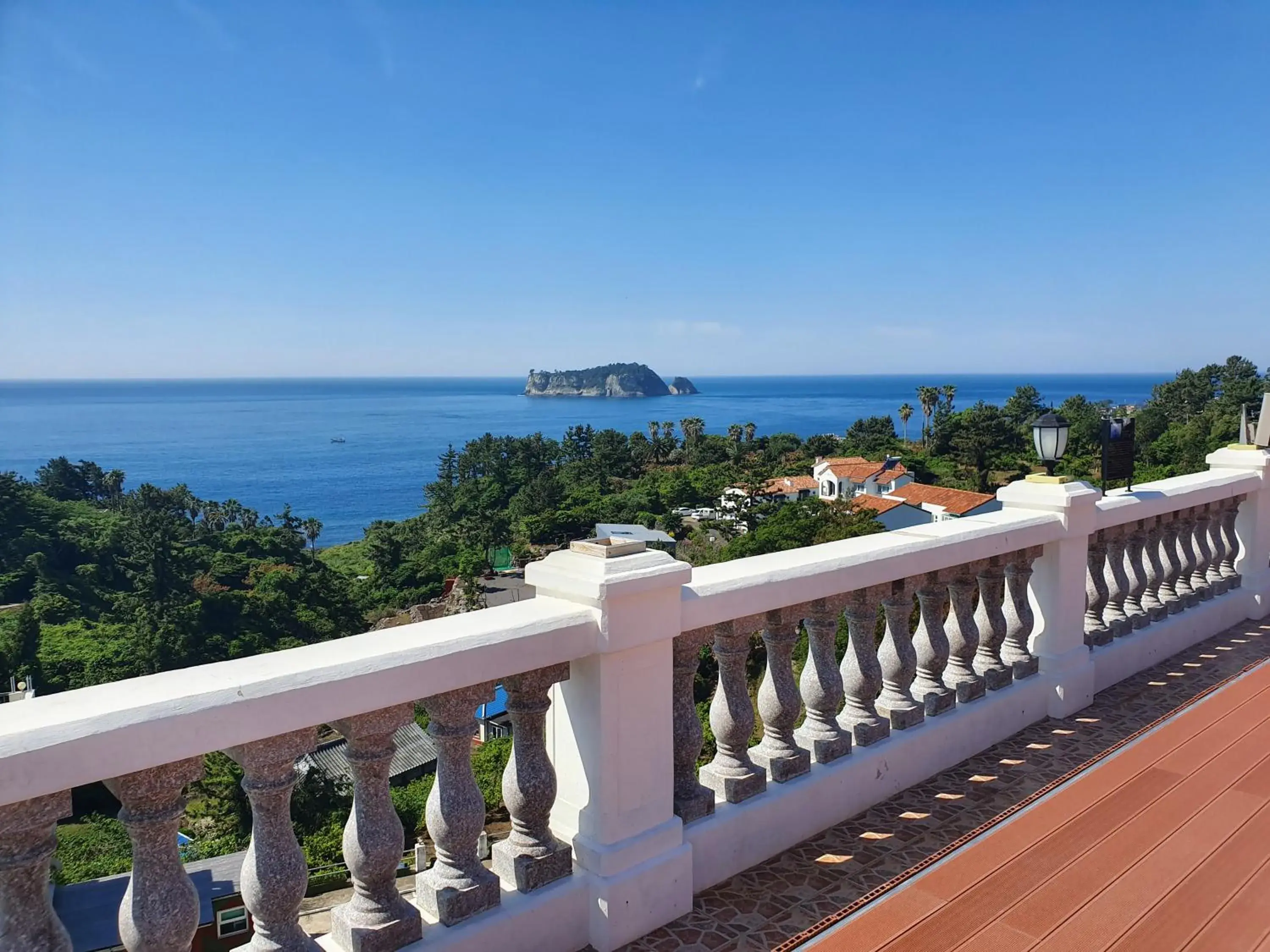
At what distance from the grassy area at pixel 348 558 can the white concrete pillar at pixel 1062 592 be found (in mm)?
63176

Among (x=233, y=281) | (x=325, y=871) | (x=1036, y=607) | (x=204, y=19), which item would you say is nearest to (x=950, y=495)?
(x=325, y=871)

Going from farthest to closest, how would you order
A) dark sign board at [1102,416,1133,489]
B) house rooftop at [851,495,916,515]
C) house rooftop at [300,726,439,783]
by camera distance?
house rooftop at [851,495,916,515]
house rooftop at [300,726,439,783]
dark sign board at [1102,416,1133,489]

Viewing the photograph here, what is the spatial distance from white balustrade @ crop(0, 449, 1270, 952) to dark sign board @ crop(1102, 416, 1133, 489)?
0.76m

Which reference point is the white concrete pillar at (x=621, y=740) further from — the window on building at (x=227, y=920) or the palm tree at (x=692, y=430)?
the palm tree at (x=692, y=430)

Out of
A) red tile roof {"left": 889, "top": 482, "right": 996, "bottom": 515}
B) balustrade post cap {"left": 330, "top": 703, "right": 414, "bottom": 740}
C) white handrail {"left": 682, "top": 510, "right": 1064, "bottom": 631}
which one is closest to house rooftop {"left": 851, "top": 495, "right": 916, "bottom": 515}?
red tile roof {"left": 889, "top": 482, "right": 996, "bottom": 515}

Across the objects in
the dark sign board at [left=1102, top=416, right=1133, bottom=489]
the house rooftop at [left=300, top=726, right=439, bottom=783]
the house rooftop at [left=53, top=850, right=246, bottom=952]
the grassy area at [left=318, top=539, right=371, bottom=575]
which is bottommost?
the grassy area at [left=318, top=539, right=371, bottom=575]

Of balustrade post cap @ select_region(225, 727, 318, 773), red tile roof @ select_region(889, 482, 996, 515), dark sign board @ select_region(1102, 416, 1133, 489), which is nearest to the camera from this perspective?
balustrade post cap @ select_region(225, 727, 318, 773)

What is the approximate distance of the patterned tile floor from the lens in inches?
96.4

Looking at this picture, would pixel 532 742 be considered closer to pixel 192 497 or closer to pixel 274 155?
pixel 192 497

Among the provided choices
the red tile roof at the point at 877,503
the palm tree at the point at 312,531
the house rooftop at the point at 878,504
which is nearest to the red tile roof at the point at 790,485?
the red tile roof at the point at 877,503

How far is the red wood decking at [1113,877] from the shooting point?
2.26 meters

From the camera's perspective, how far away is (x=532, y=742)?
2.22 meters

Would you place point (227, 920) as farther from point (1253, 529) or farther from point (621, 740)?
point (1253, 529)

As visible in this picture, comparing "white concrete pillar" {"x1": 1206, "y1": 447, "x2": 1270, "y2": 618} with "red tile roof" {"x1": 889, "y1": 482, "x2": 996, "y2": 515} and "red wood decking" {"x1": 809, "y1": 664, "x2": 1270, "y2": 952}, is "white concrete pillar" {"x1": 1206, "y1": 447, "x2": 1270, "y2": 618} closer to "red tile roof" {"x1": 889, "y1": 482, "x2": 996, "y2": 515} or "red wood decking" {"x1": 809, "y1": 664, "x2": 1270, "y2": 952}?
"red wood decking" {"x1": 809, "y1": 664, "x2": 1270, "y2": 952}
